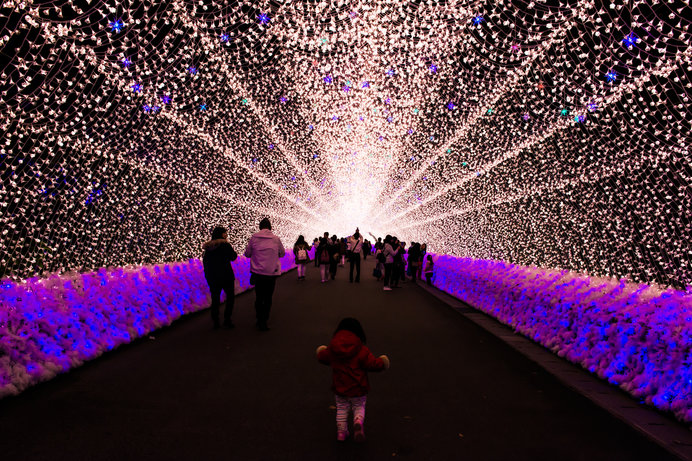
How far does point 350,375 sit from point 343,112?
43.3 feet

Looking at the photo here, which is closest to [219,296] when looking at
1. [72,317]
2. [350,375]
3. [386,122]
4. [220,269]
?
[220,269]

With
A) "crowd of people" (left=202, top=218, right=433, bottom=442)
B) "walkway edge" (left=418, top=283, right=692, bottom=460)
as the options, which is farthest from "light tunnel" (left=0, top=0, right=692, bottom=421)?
"crowd of people" (left=202, top=218, right=433, bottom=442)

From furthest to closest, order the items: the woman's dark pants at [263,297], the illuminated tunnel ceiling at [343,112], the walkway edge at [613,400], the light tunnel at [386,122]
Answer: the woman's dark pants at [263,297] → the illuminated tunnel ceiling at [343,112] → the light tunnel at [386,122] → the walkway edge at [613,400]

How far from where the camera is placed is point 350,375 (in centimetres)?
408

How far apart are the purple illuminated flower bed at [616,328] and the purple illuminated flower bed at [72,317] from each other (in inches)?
223

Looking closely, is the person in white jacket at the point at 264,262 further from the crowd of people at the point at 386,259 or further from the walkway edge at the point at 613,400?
the crowd of people at the point at 386,259

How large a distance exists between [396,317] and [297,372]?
16.1 feet

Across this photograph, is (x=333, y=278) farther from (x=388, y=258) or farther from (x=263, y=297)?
(x=263, y=297)

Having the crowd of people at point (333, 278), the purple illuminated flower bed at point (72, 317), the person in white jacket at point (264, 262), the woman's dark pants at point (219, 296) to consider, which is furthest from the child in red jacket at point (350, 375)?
the woman's dark pants at point (219, 296)

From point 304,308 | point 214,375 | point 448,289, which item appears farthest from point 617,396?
point 448,289

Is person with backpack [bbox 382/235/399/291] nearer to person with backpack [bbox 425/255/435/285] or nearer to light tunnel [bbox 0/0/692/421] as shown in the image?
light tunnel [bbox 0/0/692/421]

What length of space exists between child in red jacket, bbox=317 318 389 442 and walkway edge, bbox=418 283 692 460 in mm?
2151

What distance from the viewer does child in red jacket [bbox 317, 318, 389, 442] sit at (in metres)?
4.04

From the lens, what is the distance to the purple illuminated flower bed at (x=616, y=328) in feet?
16.0
